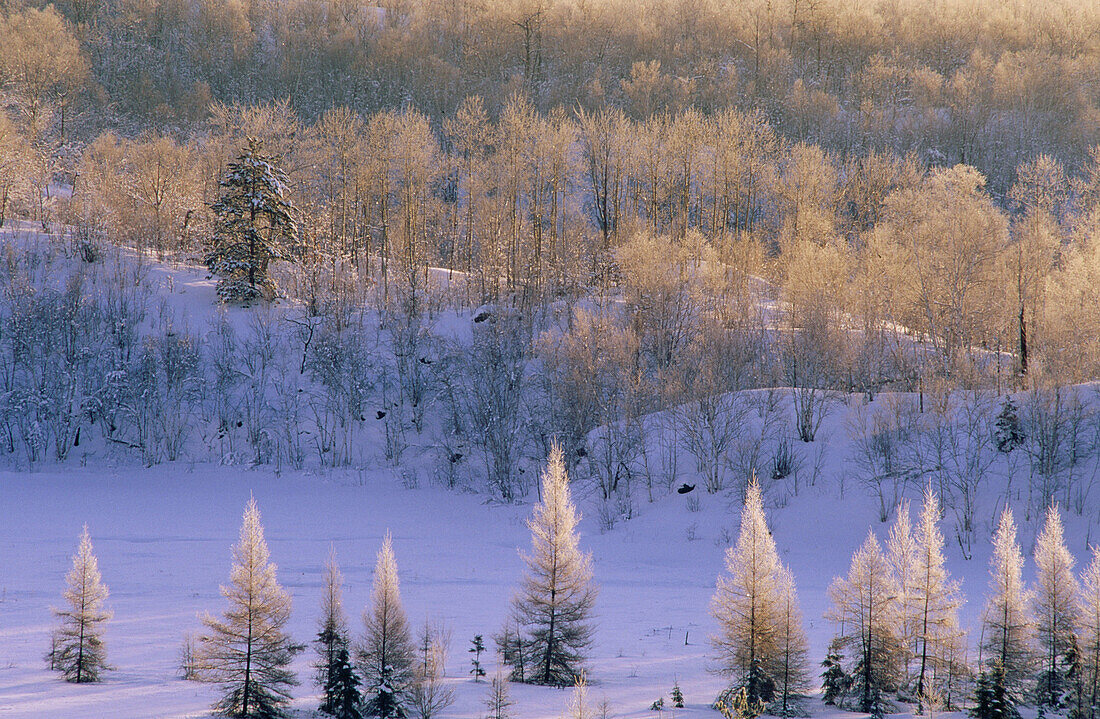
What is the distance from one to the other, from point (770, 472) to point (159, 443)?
2731 cm

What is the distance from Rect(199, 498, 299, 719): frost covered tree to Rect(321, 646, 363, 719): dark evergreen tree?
743 mm

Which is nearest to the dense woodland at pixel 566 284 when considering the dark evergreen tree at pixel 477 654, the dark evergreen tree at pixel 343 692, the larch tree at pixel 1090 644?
the larch tree at pixel 1090 644

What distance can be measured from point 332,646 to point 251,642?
147 cm

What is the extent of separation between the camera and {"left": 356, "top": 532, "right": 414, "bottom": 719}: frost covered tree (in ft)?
48.6

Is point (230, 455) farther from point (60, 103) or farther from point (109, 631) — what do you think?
point (60, 103)

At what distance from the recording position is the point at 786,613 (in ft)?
52.5

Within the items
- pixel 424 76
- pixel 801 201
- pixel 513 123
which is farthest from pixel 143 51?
pixel 801 201

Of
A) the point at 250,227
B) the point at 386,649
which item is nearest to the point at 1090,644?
the point at 386,649

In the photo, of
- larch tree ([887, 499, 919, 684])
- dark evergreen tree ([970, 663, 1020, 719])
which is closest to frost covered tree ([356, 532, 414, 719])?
larch tree ([887, 499, 919, 684])

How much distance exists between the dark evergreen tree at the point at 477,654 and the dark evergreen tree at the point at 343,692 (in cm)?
306

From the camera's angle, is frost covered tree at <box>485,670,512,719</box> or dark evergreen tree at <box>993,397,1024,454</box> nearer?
frost covered tree at <box>485,670,512,719</box>

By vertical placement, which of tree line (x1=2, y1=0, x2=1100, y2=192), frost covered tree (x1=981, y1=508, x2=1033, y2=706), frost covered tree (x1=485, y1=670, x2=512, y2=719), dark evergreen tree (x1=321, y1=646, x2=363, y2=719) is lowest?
frost covered tree (x1=485, y1=670, x2=512, y2=719)

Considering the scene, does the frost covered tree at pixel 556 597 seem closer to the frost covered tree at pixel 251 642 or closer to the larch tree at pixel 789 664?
the larch tree at pixel 789 664

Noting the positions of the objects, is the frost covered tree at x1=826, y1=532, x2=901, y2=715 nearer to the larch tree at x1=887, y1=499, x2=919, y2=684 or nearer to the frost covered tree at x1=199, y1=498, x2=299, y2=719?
the larch tree at x1=887, y1=499, x2=919, y2=684
